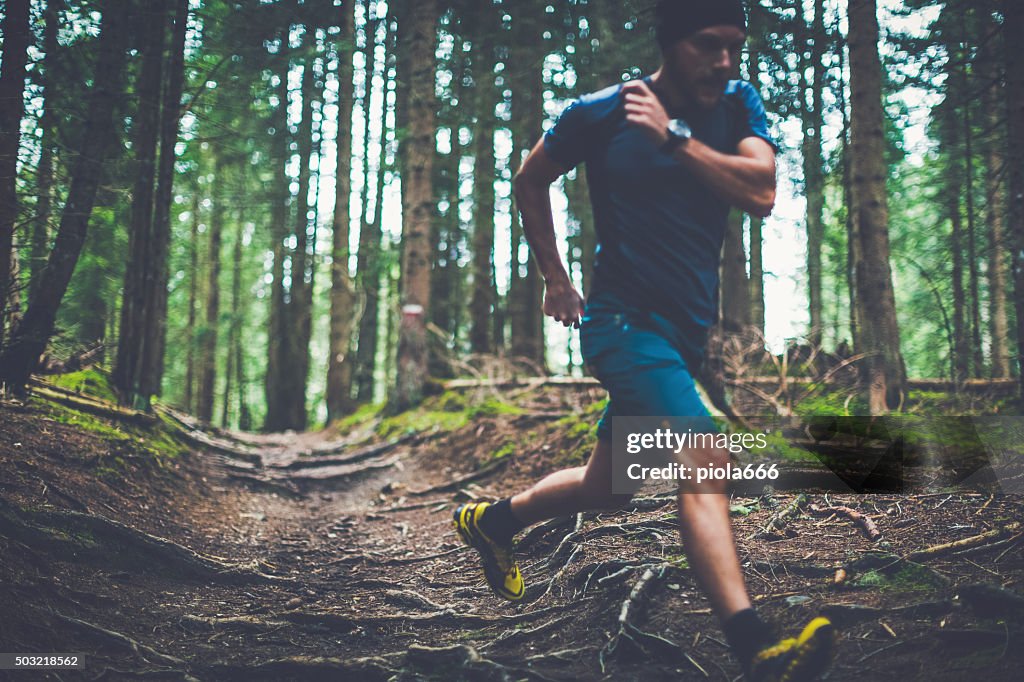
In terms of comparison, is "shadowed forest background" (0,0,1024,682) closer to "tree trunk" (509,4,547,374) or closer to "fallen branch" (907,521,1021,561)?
"fallen branch" (907,521,1021,561)

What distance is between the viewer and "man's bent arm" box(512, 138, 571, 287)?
309cm

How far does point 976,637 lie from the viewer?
99.0 inches

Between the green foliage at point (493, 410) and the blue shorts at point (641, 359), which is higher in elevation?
the blue shorts at point (641, 359)

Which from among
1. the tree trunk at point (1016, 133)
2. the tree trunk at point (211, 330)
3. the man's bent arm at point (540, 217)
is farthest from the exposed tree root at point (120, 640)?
the tree trunk at point (211, 330)

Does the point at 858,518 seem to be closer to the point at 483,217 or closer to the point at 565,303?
the point at 565,303

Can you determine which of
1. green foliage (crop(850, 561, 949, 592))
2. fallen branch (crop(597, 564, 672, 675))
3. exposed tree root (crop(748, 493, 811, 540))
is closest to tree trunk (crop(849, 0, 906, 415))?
exposed tree root (crop(748, 493, 811, 540))

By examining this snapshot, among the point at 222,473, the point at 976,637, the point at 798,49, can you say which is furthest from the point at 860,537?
the point at 222,473

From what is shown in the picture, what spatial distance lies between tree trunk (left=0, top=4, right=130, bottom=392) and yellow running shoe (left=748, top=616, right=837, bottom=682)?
5342mm

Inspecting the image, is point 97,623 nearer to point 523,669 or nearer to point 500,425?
point 523,669

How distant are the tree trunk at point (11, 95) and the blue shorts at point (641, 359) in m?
4.12

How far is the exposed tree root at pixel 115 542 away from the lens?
3.62 m

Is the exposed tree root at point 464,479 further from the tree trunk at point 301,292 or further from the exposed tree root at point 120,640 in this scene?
the tree trunk at point 301,292

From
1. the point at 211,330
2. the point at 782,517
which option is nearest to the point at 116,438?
the point at 782,517

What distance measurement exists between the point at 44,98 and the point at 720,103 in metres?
5.38
